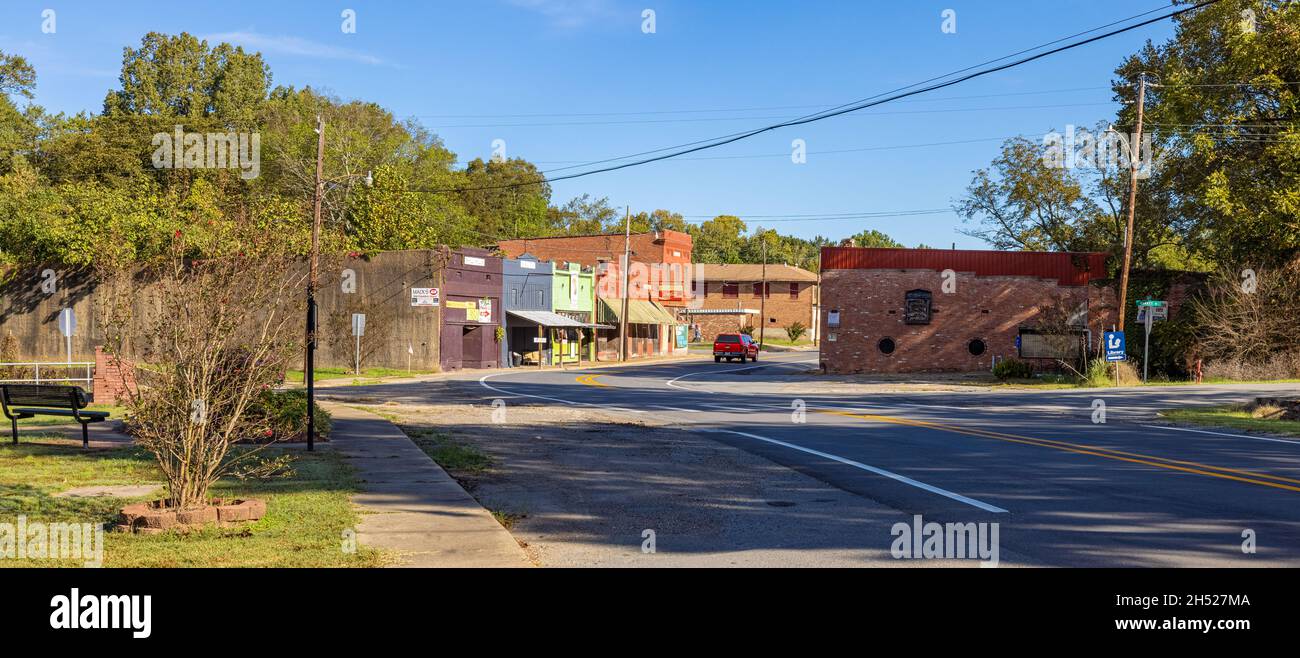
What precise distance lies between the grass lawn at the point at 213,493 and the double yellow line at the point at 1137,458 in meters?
9.83

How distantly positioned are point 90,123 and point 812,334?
69.3 metres

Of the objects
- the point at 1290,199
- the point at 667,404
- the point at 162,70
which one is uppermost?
the point at 162,70

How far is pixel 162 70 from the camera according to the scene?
77.9 m

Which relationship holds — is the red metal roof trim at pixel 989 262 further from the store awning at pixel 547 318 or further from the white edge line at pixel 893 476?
the white edge line at pixel 893 476

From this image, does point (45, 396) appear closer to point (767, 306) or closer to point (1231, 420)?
point (1231, 420)

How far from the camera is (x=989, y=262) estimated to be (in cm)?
4362

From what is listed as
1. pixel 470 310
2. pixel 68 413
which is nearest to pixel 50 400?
pixel 68 413

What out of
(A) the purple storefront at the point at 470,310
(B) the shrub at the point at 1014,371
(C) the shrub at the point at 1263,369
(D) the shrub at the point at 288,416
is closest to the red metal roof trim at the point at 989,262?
(B) the shrub at the point at 1014,371

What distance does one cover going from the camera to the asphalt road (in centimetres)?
818

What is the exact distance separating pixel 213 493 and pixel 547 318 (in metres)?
46.5

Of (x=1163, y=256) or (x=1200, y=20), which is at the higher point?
(x=1200, y=20)

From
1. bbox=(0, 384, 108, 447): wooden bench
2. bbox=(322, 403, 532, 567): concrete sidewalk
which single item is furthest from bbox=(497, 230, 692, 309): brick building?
bbox=(322, 403, 532, 567): concrete sidewalk
